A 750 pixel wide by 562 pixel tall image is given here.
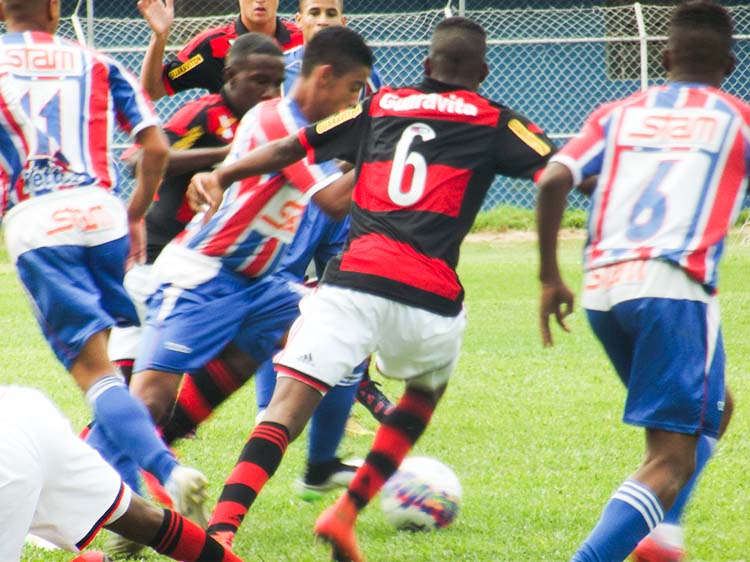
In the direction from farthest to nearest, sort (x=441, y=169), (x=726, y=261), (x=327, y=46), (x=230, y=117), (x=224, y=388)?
(x=726, y=261) → (x=230, y=117) → (x=224, y=388) → (x=327, y=46) → (x=441, y=169)

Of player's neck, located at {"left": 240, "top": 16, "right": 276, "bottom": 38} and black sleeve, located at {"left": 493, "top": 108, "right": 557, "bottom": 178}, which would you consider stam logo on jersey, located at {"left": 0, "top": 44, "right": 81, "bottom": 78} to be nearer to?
black sleeve, located at {"left": 493, "top": 108, "right": 557, "bottom": 178}

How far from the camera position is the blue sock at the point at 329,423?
472cm

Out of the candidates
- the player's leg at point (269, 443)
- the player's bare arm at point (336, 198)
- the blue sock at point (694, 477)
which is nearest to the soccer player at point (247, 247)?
the player's bare arm at point (336, 198)

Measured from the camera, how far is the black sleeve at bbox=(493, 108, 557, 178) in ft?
13.5

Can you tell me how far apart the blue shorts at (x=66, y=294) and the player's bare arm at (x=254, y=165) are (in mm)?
386

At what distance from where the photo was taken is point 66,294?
13.4 ft

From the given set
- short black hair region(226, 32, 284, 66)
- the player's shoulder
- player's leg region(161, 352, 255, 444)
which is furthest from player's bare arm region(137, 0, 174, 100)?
player's leg region(161, 352, 255, 444)

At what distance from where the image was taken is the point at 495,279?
39.8ft

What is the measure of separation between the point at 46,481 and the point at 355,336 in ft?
4.36

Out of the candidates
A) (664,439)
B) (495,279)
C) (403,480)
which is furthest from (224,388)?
(495,279)

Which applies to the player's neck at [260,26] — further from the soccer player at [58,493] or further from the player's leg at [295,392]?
the soccer player at [58,493]

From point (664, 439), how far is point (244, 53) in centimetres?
256

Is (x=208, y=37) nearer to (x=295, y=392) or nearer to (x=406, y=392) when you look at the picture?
(x=406, y=392)

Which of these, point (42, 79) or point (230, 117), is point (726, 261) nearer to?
point (230, 117)
